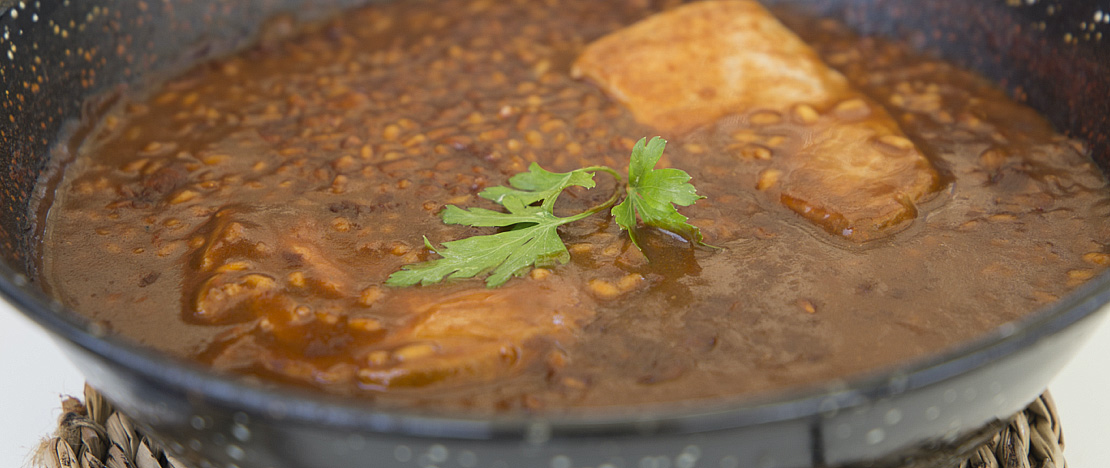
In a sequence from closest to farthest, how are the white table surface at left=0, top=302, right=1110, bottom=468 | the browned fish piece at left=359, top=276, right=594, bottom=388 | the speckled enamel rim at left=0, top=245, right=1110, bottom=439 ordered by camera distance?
the speckled enamel rim at left=0, top=245, right=1110, bottom=439 → the browned fish piece at left=359, top=276, right=594, bottom=388 → the white table surface at left=0, top=302, right=1110, bottom=468

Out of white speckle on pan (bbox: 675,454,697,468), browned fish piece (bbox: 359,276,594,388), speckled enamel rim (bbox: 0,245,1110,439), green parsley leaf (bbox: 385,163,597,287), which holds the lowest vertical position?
browned fish piece (bbox: 359,276,594,388)

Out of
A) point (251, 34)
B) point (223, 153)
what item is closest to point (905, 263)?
point (223, 153)

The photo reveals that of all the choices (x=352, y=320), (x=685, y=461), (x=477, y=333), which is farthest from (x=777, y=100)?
(x=685, y=461)

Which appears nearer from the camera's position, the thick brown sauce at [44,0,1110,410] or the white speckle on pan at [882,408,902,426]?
the white speckle on pan at [882,408,902,426]

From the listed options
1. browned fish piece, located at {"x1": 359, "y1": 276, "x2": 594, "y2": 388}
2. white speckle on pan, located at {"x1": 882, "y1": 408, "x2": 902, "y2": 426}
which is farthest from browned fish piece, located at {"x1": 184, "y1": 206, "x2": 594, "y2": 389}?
white speckle on pan, located at {"x1": 882, "y1": 408, "x2": 902, "y2": 426}

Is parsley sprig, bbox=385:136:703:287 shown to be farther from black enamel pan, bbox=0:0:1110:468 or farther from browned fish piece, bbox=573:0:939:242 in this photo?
black enamel pan, bbox=0:0:1110:468

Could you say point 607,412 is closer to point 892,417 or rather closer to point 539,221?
point 892,417

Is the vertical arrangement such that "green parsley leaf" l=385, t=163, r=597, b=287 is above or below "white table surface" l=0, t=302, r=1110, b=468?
above
